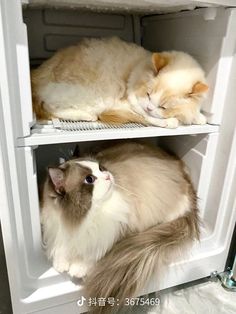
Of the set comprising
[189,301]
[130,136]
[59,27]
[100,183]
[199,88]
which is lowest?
[189,301]

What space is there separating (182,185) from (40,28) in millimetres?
714

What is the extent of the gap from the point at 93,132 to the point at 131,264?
0.36 metres

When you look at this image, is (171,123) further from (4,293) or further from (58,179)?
(4,293)

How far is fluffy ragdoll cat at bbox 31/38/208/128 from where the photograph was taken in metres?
0.78

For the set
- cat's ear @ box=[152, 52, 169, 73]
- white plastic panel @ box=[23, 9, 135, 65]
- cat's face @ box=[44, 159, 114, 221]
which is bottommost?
cat's face @ box=[44, 159, 114, 221]

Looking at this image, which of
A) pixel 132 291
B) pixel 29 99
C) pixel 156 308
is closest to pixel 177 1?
pixel 29 99

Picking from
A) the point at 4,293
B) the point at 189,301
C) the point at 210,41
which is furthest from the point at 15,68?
the point at 189,301

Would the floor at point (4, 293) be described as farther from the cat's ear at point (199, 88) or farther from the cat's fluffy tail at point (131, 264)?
the cat's ear at point (199, 88)

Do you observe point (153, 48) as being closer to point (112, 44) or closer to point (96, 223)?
point (112, 44)

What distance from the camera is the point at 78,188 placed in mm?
739

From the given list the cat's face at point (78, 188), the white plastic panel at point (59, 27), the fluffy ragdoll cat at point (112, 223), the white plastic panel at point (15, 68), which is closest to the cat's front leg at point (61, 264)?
the fluffy ragdoll cat at point (112, 223)

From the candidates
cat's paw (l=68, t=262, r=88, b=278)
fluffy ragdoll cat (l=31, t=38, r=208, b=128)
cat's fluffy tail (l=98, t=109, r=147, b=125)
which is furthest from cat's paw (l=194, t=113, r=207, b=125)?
cat's paw (l=68, t=262, r=88, b=278)

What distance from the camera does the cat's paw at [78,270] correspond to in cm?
77

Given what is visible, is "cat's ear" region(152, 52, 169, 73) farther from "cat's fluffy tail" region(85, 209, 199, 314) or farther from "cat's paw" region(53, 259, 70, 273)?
"cat's paw" region(53, 259, 70, 273)
